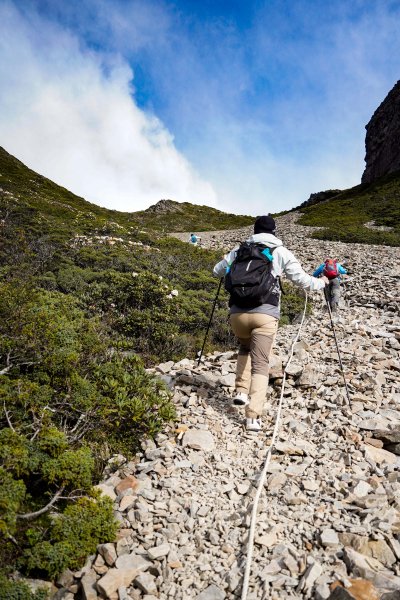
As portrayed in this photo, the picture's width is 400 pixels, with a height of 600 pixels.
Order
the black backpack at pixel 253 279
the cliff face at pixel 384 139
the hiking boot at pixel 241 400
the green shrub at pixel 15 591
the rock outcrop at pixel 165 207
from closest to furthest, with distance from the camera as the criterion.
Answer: the green shrub at pixel 15 591 → the black backpack at pixel 253 279 → the hiking boot at pixel 241 400 → the rock outcrop at pixel 165 207 → the cliff face at pixel 384 139

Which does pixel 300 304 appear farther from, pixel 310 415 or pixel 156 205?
pixel 156 205

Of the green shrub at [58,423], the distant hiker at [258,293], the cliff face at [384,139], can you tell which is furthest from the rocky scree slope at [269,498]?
the cliff face at [384,139]

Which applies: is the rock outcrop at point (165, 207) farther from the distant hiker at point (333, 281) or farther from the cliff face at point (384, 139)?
the distant hiker at point (333, 281)

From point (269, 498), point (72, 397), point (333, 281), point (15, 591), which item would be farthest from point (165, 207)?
point (15, 591)

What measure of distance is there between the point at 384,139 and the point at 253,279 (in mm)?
81284

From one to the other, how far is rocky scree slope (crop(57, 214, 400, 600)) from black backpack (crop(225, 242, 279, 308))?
1.65 m

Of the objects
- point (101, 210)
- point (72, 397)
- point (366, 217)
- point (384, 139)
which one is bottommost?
point (72, 397)

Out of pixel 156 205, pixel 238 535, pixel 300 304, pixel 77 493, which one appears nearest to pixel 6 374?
pixel 77 493

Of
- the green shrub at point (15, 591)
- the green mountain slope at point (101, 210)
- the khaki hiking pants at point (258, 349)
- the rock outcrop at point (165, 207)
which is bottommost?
the green shrub at point (15, 591)

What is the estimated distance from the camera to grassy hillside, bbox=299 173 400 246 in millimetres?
28125

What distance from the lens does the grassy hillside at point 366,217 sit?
28.1 meters

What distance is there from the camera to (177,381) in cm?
597

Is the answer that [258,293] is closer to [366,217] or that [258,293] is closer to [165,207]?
[366,217]

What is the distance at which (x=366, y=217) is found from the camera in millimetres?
40562
